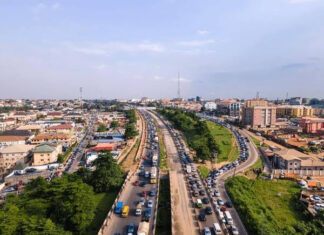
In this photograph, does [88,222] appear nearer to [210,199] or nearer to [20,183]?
[210,199]

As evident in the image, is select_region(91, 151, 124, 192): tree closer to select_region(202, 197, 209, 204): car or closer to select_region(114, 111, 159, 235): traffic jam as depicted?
select_region(114, 111, 159, 235): traffic jam

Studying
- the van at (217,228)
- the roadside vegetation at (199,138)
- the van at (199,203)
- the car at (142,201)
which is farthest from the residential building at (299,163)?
the car at (142,201)

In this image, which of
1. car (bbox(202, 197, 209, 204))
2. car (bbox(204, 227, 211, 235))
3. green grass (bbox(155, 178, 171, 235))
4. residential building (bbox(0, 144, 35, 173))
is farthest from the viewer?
residential building (bbox(0, 144, 35, 173))

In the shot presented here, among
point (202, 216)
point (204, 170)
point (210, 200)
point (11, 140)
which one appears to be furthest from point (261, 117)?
point (11, 140)

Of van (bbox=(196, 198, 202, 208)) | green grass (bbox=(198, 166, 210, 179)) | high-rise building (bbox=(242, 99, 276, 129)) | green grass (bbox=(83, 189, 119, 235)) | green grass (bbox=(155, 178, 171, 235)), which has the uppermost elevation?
high-rise building (bbox=(242, 99, 276, 129))

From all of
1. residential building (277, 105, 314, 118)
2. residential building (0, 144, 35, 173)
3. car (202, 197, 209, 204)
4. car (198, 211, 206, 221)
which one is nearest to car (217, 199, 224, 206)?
car (202, 197, 209, 204)

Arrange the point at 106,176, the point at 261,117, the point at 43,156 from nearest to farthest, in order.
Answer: the point at 106,176
the point at 43,156
the point at 261,117

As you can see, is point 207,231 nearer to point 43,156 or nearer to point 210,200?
point 210,200

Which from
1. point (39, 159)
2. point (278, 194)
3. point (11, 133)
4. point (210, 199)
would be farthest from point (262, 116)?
point (11, 133)
